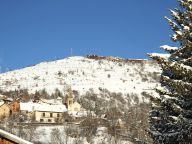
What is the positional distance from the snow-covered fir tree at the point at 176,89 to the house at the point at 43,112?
10233 centimetres

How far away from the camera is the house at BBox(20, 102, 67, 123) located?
12731 cm

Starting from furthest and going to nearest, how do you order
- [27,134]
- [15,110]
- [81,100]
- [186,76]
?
[81,100]
[15,110]
[27,134]
[186,76]

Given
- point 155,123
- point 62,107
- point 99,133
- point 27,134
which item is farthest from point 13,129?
point 155,123

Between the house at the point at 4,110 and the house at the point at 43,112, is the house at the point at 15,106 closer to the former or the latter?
the house at the point at 4,110

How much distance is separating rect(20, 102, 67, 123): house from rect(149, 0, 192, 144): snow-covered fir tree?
336ft

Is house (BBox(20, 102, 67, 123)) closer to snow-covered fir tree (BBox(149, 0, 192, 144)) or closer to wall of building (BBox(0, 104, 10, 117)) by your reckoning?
wall of building (BBox(0, 104, 10, 117))

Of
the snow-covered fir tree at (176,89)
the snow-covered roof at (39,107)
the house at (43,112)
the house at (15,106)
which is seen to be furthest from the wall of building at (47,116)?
the snow-covered fir tree at (176,89)

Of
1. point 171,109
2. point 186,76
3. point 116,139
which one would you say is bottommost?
point 116,139

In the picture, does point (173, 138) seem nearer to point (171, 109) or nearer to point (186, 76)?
point (171, 109)

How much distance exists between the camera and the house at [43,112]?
127 m

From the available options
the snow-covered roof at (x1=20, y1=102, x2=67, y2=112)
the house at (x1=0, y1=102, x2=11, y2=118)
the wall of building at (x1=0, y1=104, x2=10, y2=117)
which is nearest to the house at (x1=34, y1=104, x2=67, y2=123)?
the snow-covered roof at (x1=20, y1=102, x2=67, y2=112)

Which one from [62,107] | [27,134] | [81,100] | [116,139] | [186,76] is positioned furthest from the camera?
[81,100]

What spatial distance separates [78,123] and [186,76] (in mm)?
90868

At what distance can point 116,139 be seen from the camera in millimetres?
102938
